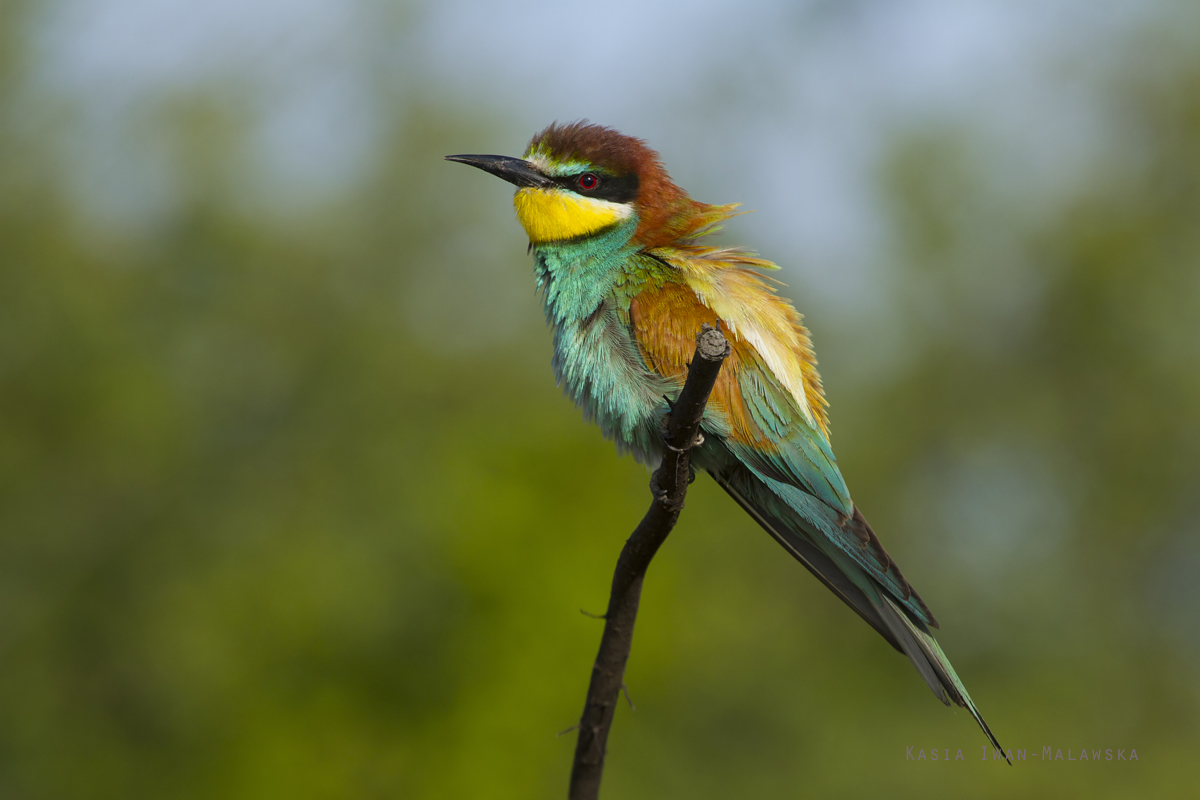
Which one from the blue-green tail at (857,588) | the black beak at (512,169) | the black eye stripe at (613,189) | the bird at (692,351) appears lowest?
the blue-green tail at (857,588)

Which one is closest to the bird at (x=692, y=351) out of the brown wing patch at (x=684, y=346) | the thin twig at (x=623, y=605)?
the brown wing patch at (x=684, y=346)

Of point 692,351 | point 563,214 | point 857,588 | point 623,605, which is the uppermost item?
point 563,214

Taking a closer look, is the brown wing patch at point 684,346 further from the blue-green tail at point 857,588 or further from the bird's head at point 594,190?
the bird's head at point 594,190

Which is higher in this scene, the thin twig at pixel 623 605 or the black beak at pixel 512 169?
the black beak at pixel 512 169

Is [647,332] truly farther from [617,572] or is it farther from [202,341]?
[202,341]

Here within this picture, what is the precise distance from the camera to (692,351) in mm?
2174

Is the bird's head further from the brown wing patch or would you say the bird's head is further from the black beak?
the brown wing patch

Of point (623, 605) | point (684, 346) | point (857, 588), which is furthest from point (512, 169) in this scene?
point (857, 588)

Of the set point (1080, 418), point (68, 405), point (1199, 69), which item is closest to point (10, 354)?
point (68, 405)

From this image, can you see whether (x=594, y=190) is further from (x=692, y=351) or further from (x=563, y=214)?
(x=692, y=351)

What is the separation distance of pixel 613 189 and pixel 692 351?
2.26 ft

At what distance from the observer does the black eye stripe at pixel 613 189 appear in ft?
8.52

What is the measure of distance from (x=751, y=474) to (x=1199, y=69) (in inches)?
476

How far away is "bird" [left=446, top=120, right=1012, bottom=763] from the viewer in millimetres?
2189
